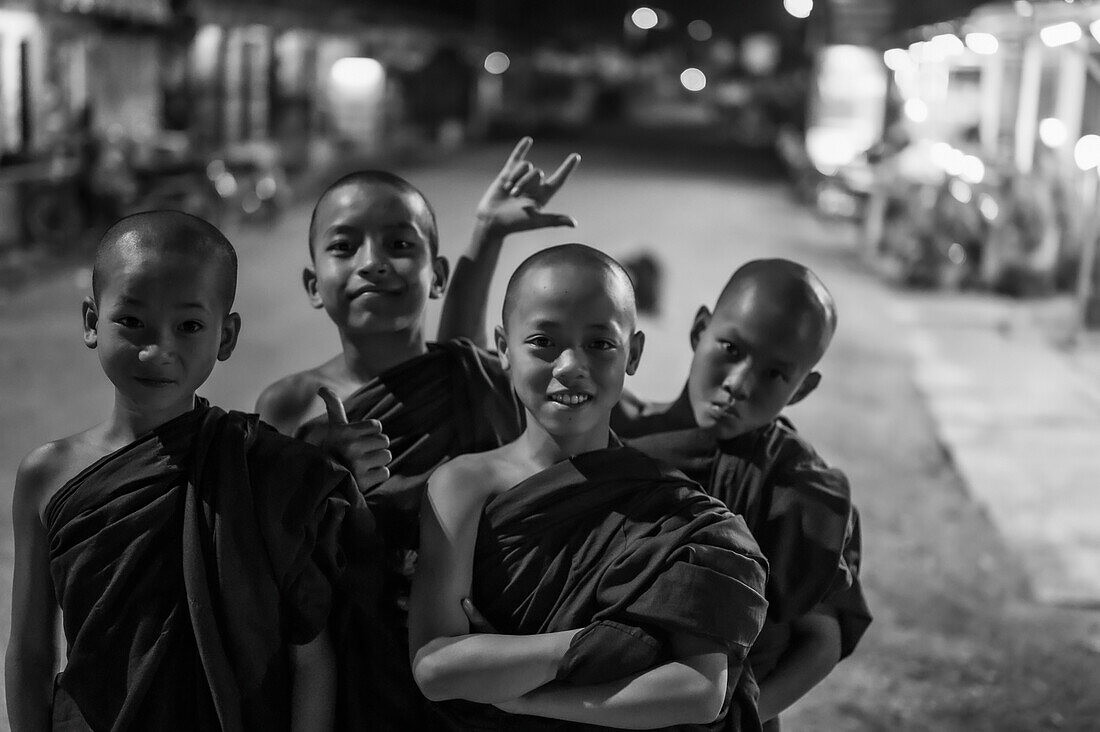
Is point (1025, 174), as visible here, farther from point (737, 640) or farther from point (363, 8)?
point (363, 8)

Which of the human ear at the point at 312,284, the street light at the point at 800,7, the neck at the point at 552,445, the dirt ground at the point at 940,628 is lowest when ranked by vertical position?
the dirt ground at the point at 940,628

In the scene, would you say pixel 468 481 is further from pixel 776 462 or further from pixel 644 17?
pixel 644 17

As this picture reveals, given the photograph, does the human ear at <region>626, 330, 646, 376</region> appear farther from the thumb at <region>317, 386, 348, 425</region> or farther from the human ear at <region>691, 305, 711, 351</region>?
the thumb at <region>317, 386, 348, 425</region>

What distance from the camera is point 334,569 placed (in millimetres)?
1892

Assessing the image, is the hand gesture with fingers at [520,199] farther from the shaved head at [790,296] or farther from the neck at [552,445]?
the neck at [552,445]

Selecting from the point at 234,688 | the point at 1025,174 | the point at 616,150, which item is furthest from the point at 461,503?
the point at 616,150

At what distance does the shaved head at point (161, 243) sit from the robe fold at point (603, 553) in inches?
21.8

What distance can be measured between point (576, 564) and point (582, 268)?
45 cm

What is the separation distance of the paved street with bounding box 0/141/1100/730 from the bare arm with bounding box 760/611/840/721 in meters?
1.86

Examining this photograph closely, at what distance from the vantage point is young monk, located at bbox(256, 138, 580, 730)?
202 centimetres

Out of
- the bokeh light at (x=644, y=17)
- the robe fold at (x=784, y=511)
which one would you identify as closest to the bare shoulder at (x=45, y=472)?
the robe fold at (x=784, y=511)

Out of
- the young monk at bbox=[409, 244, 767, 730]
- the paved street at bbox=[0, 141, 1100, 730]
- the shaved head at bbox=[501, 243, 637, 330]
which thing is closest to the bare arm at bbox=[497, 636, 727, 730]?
the young monk at bbox=[409, 244, 767, 730]

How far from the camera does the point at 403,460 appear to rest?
7.31 ft

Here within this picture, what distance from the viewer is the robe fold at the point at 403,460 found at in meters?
2.02
